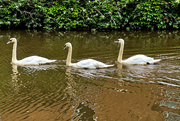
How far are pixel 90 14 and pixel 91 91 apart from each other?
1315cm

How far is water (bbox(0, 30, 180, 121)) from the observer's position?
19.6ft

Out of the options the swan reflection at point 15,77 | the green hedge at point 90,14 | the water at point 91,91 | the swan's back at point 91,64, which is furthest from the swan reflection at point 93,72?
the green hedge at point 90,14

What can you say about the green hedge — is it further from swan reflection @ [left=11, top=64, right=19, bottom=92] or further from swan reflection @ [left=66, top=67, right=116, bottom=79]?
swan reflection @ [left=66, top=67, right=116, bottom=79]

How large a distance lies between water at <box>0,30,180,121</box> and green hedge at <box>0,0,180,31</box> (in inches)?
315

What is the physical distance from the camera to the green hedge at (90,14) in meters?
19.2

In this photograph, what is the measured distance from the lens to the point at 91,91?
7242 mm

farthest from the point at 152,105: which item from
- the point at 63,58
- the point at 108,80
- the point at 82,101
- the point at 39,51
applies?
the point at 39,51

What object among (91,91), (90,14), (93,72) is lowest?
(91,91)

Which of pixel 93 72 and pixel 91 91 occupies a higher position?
pixel 93 72

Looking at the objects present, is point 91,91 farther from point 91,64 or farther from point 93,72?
point 91,64

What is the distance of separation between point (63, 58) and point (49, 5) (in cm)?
994

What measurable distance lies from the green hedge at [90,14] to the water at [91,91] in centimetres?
800

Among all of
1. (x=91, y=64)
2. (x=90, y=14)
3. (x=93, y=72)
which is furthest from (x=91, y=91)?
(x=90, y=14)

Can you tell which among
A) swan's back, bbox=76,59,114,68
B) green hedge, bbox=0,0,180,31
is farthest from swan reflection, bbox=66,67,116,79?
green hedge, bbox=0,0,180,31
